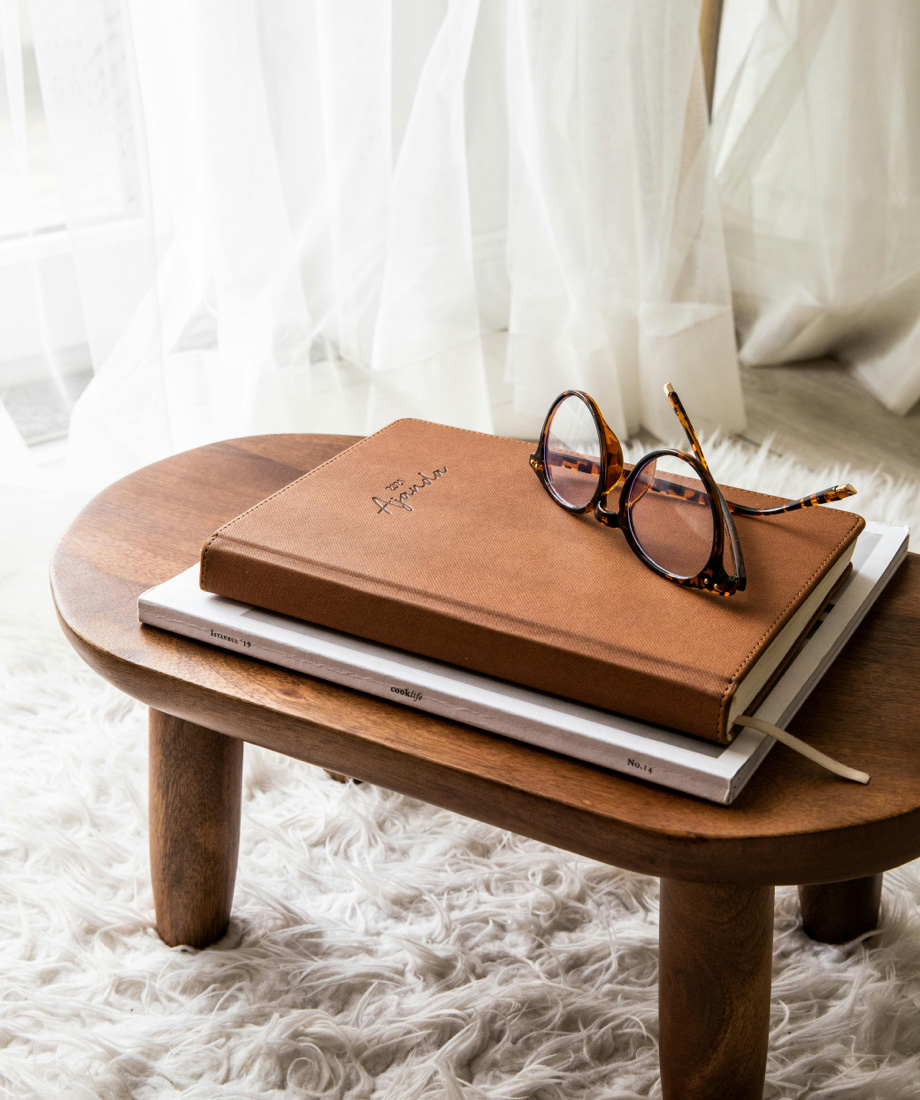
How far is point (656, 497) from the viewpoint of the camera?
26.5 inches

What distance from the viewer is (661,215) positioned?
5.55ft

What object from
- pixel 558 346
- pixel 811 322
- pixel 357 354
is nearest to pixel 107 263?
pixel 357 354

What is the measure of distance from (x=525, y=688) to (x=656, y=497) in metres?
0.15

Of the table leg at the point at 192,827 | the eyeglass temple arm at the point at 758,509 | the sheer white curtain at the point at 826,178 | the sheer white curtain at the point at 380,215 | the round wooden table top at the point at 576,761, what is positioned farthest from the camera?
the sheer white curtain at the point at 826,178

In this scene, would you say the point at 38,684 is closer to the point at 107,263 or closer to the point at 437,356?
the point at 107,263

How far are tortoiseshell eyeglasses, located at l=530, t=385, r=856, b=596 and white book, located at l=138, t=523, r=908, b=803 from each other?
0.07 m

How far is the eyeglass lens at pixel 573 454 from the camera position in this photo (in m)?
0.71

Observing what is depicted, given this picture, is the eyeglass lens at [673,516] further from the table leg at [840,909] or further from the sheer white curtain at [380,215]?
the sheer white curtain at [380,215]

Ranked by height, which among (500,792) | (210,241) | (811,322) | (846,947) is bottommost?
(846,947)

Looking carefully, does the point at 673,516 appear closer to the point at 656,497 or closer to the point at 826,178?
the point at 656,497

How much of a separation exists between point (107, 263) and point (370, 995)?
91 centimetres

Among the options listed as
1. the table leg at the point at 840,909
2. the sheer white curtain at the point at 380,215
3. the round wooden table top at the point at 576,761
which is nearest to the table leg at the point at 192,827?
the round wooden table top at the point at 576,761

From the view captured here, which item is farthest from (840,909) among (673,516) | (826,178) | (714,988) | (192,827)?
(826,178)

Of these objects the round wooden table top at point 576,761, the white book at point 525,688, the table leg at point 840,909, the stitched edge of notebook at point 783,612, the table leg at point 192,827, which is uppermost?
the stitched edge of notebook at point 783,612
